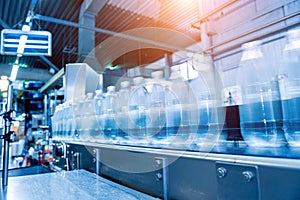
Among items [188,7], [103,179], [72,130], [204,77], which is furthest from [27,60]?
[103,179]

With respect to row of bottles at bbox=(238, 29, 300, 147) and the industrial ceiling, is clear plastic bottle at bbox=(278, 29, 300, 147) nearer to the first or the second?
row of bottles at bbox=(238, 29, 300, 147)

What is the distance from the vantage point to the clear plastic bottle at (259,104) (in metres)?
0.60

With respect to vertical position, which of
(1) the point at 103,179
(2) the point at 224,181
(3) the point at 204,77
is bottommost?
(1) the point at 103,179

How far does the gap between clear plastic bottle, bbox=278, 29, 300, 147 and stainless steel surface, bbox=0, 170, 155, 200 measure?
16.9 inches

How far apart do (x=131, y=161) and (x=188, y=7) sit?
12.5 feet

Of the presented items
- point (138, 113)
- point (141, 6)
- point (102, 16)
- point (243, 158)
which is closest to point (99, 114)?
point (138, 113)

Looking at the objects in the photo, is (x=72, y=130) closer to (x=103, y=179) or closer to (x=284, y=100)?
(x=103, y=179)

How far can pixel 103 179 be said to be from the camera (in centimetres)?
85

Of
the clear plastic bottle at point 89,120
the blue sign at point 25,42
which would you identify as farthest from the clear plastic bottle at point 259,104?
the blue sign at point 25,42

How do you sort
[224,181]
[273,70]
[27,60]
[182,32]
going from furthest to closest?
[27,60] → [182,32] → [273,70] → [224,181]

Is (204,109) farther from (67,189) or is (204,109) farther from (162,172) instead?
(67,189)

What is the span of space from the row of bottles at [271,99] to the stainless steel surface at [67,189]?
39cm

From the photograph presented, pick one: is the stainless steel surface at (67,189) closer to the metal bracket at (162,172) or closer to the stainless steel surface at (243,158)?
the metal bracket at (162,172)

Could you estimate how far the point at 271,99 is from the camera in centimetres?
61
